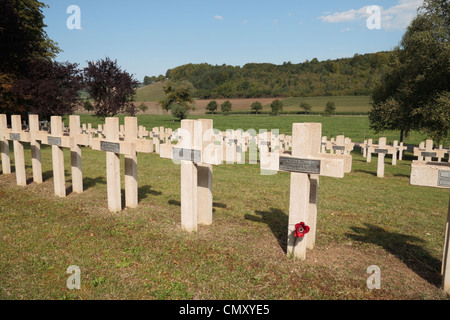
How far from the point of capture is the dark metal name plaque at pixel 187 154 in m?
5.01

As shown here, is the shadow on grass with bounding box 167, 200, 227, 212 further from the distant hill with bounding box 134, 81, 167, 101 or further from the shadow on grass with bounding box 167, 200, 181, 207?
the distant hill with bounding box 134, 81, 167, 101

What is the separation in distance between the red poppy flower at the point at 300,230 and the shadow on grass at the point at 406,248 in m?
1.60

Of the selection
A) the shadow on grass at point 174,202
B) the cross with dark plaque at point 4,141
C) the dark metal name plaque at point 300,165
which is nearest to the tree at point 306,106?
the cross with dark plaque at point 4,141

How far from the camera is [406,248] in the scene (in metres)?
4.89

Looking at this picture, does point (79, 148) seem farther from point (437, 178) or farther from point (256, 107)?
point (256, 107)

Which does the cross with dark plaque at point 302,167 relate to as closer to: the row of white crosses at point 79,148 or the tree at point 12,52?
the row of white crosses at point 79,148

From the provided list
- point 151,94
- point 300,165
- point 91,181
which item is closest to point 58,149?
point 91,181

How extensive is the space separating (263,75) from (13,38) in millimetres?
135713

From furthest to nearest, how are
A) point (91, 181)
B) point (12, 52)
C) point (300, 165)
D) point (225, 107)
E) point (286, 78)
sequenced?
1. point (286, 78)
2. point (225, 107)
3. point (12, 52)
4. point (91, 181)
5. point (300, 165)

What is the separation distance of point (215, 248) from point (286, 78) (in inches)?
5618

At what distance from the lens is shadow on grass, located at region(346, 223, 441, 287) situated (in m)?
4.12

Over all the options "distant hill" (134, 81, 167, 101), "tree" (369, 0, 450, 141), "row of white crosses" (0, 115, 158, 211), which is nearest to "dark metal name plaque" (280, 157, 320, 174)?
"row of white crosses" (0, 115, 158, 211)
